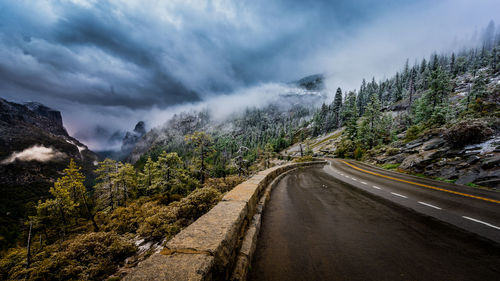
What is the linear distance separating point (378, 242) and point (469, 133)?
1729 centimetres

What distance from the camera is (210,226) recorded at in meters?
2.59

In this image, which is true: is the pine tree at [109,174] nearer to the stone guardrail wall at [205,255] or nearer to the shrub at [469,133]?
the stone guardrail wall at [205,255]

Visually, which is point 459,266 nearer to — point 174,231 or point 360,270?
point 360,270

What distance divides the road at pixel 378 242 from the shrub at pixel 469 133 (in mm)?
11062

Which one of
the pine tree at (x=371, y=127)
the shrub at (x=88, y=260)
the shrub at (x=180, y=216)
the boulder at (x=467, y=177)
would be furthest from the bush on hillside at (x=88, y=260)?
the pine tree at (x=371, y=127)

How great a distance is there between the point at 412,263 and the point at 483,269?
100 cm

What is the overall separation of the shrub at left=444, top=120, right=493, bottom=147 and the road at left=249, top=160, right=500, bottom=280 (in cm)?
1106

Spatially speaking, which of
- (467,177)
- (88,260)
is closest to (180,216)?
(88,260)

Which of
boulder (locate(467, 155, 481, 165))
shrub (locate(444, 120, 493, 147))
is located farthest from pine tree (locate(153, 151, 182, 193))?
shrub (locate(444, 120, 493, 147))

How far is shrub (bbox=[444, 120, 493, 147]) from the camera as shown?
12.7 meters

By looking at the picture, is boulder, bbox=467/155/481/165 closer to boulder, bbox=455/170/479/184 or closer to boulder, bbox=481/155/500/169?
boulder, bbox=481/155/500/169

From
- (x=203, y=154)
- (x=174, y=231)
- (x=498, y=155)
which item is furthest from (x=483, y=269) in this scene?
(x=203, y=154)

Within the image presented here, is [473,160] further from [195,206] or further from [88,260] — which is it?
[88,260]

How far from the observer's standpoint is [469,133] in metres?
13.0
